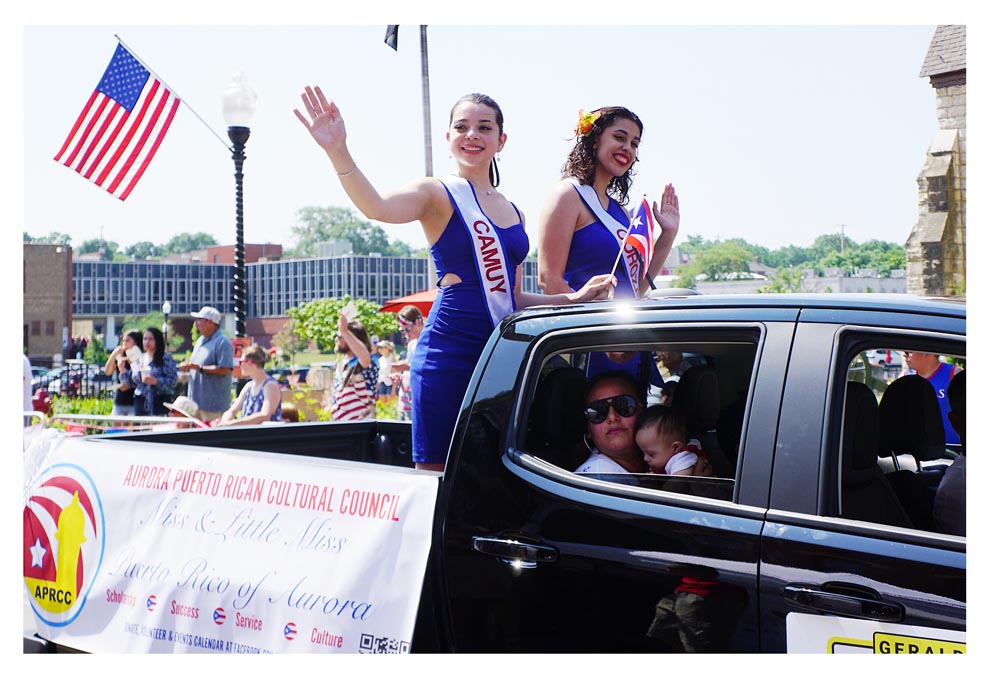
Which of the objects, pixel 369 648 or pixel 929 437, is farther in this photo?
pixel 929 437

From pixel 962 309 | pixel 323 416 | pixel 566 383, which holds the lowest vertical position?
pixel 323 416

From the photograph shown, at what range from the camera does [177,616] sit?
121 inches

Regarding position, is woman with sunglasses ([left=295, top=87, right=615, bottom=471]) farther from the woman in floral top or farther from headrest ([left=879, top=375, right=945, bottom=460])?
the woman in floral top

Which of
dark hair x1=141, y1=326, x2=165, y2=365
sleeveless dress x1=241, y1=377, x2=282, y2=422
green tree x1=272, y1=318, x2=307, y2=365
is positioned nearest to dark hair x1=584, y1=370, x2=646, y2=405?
sleeveless dress x1=241, y1=377, x2=282, y2=422

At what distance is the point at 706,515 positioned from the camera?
239cm

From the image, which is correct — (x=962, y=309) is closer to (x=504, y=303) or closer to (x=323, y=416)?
(x=504, y=303)

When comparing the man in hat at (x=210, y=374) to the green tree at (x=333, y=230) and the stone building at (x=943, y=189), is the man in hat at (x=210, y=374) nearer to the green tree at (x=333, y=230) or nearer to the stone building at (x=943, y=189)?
the stone building at (x=943, y=189)

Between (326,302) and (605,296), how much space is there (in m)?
84.4

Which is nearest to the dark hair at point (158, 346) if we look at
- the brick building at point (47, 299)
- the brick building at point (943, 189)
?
the brick building at point (943, 189)

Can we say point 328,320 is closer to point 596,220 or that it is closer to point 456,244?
point 596,220

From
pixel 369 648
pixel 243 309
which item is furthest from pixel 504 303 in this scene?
pixel 243 309

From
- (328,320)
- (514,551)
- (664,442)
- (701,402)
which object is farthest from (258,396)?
(328,320)

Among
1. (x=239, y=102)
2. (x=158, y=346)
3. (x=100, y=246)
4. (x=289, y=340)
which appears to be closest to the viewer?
(x=158, y=346)

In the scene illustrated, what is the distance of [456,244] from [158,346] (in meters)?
6.85
